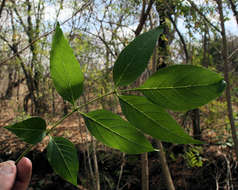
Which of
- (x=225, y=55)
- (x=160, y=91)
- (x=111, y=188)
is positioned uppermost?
(x=225, y=55)

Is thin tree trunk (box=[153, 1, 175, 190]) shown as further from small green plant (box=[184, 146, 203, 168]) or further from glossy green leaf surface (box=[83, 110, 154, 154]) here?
small green plant (box=[184, 146, 203, 168])

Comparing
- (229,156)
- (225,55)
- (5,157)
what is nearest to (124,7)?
(225,55)

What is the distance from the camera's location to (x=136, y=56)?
0.57 ft

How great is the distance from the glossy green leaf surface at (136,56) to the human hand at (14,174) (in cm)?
17

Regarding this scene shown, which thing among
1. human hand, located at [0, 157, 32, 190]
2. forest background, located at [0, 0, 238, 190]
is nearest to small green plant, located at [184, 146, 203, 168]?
forest background, located at [0, 0, 238, 190]

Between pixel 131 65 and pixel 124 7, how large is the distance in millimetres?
1745

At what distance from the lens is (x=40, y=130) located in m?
0.19

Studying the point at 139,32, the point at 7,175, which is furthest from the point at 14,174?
the point at 139,32

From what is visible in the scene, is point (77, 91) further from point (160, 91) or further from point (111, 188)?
point (111, 188)

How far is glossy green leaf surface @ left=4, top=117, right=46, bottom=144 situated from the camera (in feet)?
0.59

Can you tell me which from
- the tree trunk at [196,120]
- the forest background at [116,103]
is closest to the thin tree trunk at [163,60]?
the forest background at [116,103]

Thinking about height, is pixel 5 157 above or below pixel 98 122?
below

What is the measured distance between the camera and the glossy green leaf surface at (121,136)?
0.18 metres

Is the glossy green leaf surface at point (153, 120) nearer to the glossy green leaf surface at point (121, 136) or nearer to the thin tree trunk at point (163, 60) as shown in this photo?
the glossy green leaf surface at point (121, 136)
